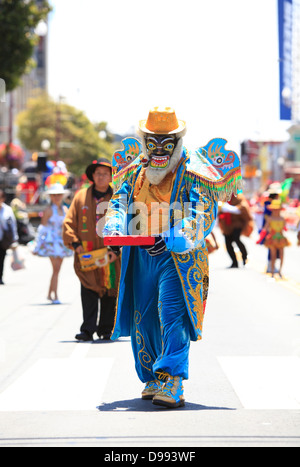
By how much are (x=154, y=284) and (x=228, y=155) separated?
1.09m

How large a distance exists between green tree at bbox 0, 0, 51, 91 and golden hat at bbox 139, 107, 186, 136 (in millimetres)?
24008

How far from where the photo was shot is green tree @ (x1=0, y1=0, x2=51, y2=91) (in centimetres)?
3038

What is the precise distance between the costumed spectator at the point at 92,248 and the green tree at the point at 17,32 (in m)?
20.7

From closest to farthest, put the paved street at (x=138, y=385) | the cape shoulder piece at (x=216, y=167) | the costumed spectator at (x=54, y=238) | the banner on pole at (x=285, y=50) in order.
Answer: the paved street at (x=138, y=385) → the cape shoulder piece at (x=216, y=167) → the costumed spectator at (x=54, y=238) → the banner on pole at (x=285, y=50)

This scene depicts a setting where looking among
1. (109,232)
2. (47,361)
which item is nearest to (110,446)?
(109,232)

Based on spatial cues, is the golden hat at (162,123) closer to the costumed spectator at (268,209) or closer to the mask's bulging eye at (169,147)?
the mask's bulging eye at (169,147)

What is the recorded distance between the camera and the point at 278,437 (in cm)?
581

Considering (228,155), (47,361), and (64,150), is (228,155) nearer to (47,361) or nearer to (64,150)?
(47,361)

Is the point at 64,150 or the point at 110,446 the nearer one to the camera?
the point at 110,446

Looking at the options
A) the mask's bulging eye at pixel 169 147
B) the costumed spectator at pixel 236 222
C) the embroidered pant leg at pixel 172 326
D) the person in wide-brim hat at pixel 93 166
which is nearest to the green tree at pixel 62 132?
the costumed spectator at pixel 236 222

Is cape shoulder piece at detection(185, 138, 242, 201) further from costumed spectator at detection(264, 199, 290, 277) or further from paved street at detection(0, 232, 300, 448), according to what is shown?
costumed spectator at detection(264, 199, 290, 277)

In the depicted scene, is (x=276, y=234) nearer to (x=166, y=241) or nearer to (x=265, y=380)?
(x=265, y=380)

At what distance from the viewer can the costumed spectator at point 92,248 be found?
10.5 meters

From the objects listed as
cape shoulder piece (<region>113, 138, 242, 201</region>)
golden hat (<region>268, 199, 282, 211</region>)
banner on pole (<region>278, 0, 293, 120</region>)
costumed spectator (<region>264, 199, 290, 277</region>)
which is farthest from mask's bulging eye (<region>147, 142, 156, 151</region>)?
banner on pole (<region>278, 0, 293, 120</region>)
